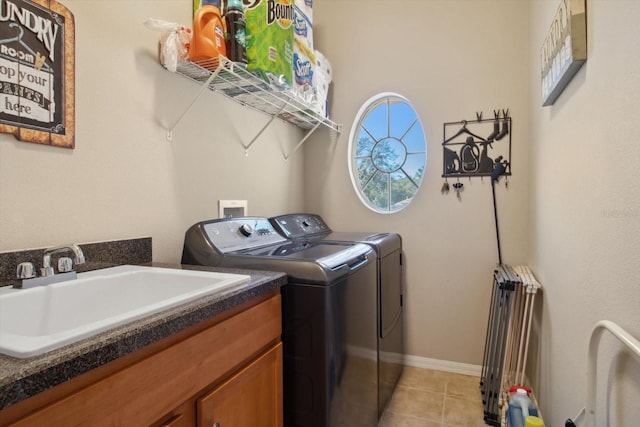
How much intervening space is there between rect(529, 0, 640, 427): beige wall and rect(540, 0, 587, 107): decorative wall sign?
29 millimetres

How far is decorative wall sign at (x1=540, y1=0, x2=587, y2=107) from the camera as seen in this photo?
113 cm

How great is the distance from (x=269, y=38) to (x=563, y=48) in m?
1.18

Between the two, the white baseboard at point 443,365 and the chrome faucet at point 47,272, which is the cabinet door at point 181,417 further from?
the white baseboard at point 443,365

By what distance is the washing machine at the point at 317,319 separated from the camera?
3.93 feet

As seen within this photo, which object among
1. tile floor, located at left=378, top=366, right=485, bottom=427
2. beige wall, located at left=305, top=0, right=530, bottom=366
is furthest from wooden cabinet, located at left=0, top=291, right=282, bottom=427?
beige wall, located at left=305, top=0, right=530, bottom=366

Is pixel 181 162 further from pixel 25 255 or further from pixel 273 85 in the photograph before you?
pixel 25 255

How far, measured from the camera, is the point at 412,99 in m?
2.51

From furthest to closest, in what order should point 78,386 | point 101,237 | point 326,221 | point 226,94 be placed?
point 326,221, point 226,94, point 101,237, point 78,386

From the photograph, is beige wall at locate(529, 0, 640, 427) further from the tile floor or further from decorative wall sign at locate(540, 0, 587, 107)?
the tile floor

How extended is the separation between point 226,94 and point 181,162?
0.50 m

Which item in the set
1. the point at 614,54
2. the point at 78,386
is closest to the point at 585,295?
the point at 614,54

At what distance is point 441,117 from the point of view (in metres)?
2.43

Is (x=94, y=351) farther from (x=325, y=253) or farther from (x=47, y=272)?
(x=325, y=253)

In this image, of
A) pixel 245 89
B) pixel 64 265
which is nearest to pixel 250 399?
pixel 64 265
